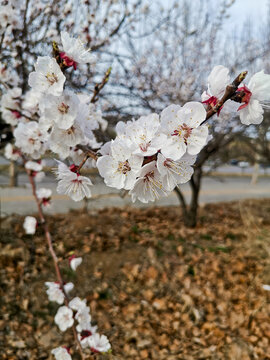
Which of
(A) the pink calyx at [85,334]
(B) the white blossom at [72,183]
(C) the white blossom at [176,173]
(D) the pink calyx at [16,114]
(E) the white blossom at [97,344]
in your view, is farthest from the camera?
(D) the pink calyx at [16,114]

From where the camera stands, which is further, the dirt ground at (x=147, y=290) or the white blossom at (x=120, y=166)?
the dirt ground at (x=147, y=290)

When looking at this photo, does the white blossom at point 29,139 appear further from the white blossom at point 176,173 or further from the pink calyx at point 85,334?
the white blossom at point 176,173

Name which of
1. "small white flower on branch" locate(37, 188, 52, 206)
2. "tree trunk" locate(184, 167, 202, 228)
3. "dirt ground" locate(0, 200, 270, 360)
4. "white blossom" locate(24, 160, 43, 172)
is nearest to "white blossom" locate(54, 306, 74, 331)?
"dirt ground" locate(0, 200, 270, 360)

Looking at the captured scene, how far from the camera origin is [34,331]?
281 centimetres

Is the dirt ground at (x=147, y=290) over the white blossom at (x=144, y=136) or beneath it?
beneath

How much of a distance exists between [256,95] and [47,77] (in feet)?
2.15

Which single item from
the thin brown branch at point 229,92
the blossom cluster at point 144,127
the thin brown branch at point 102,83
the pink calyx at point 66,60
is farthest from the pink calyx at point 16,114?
the thin brown branch at point 229,92

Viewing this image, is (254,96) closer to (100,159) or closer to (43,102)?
(100,159)

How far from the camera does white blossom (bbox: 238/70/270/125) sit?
2.67ft

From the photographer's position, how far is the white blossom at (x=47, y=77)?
0.95 meters

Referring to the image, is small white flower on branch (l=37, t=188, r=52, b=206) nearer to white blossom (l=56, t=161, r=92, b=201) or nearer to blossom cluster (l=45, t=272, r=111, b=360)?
blossom cluster (l=45, t=272, r=111, b=360)

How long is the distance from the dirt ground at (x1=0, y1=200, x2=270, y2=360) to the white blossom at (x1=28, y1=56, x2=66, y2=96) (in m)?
2.24

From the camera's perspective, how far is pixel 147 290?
342cm

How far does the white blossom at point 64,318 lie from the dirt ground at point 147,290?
0.69 meters
